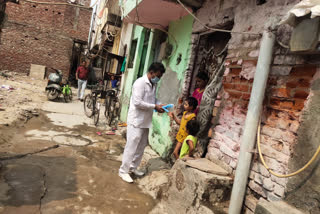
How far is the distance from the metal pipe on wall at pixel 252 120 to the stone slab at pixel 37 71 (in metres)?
18.4

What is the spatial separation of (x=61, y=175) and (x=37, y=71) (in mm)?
16685

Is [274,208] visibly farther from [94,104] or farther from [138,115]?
[94,104]

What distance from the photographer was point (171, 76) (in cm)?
472

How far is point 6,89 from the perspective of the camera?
9.56 metres

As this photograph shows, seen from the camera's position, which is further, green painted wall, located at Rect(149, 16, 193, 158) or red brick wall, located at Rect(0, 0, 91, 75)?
red brick wall, located at Rect(0, 0, 91, 75)

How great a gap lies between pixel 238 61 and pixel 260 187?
59.2 inches

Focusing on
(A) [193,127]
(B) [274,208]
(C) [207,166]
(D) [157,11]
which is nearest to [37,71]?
(D) [157,11]

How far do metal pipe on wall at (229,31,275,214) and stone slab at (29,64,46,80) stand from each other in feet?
60.5

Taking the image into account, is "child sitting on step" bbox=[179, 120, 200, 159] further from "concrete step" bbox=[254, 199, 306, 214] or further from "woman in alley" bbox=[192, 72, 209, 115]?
"concrete step" bbox=[254, 199, 306, 214]

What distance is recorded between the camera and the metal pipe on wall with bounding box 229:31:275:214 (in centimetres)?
218

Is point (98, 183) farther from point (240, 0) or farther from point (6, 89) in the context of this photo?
point (6, 89)

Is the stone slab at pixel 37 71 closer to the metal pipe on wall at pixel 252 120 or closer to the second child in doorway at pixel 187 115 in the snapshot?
the second child in doorway at pixel 187 115

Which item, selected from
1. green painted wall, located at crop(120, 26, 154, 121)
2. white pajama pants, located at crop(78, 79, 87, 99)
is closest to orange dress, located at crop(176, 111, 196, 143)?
green painted wall, located at crop(120, 26, 154, 121)

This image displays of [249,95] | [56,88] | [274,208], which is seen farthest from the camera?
[56,88]
